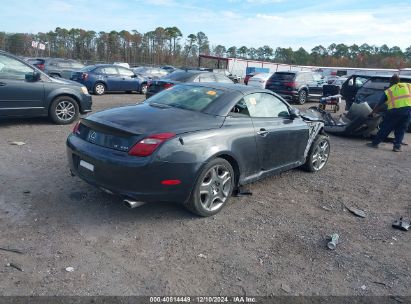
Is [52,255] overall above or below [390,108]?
below

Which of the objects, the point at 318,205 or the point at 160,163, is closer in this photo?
the point at 160,163

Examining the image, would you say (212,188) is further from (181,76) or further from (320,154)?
(181,76)

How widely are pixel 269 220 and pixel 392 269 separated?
4.57 ft

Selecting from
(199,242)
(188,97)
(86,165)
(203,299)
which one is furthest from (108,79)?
(203,299)

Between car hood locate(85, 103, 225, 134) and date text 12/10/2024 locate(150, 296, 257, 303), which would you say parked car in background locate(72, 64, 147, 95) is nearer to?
car hood locate(85, 103, 225, 134)

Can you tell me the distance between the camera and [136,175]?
3621mm

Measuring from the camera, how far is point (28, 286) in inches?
112

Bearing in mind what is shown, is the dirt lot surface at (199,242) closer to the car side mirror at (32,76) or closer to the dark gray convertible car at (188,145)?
the dark gray convertible car at (188,145)

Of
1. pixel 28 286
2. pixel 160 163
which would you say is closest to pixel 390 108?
pixel 160 163

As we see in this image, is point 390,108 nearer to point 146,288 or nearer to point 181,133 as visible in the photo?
point 181,133

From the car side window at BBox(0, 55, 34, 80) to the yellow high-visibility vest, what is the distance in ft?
27.4

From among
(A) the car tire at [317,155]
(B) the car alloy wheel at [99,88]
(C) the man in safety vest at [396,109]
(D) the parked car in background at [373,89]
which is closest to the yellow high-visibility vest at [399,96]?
(C) the man in safety vest at [396,109]

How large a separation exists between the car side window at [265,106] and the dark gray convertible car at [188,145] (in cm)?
1

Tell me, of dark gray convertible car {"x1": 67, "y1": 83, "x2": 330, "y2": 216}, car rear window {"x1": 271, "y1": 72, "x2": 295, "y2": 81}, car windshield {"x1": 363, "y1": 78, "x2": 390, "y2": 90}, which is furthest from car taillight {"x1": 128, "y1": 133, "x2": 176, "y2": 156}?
car rear window {"x1": 271, "y1": 72, "x2": 295, "y2": 81}
